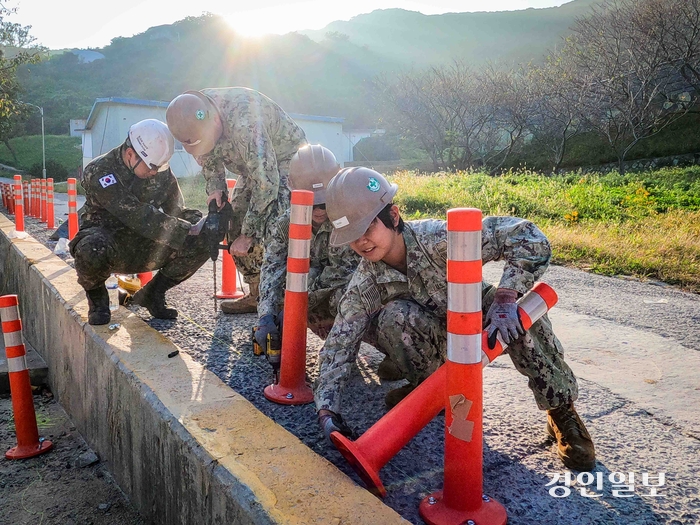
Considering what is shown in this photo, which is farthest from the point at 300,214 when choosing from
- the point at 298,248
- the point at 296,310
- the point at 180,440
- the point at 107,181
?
the point at 107,181

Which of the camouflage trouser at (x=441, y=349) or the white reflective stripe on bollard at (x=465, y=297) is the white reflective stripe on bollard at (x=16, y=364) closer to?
the camouflage trouser at (x=441, y=349)

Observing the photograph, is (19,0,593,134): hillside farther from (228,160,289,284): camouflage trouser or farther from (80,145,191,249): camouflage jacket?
(80,145,191,249): camouflage jacket

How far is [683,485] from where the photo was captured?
241cm

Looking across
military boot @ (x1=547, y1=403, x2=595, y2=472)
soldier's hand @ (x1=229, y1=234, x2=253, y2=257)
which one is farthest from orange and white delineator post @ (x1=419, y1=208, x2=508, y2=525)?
soldier's hand @ (x1=229, y1=234, x2=253, y2=257)

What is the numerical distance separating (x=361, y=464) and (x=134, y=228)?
10.1 ft

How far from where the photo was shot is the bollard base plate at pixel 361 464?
217cm

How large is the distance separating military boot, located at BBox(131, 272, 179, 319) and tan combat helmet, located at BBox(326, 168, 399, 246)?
2.65 m

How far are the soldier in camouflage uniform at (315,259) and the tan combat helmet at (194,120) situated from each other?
3.01ft

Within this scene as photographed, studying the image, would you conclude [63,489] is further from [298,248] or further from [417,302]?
[417,302]

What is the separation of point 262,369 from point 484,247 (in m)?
1.77

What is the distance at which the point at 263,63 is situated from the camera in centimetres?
8881

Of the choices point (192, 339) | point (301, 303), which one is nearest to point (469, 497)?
point (301, 303)

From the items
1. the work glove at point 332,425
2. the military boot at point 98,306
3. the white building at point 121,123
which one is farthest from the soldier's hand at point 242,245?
the white building at point 121,123

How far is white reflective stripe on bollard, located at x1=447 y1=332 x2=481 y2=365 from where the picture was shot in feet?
6.37
